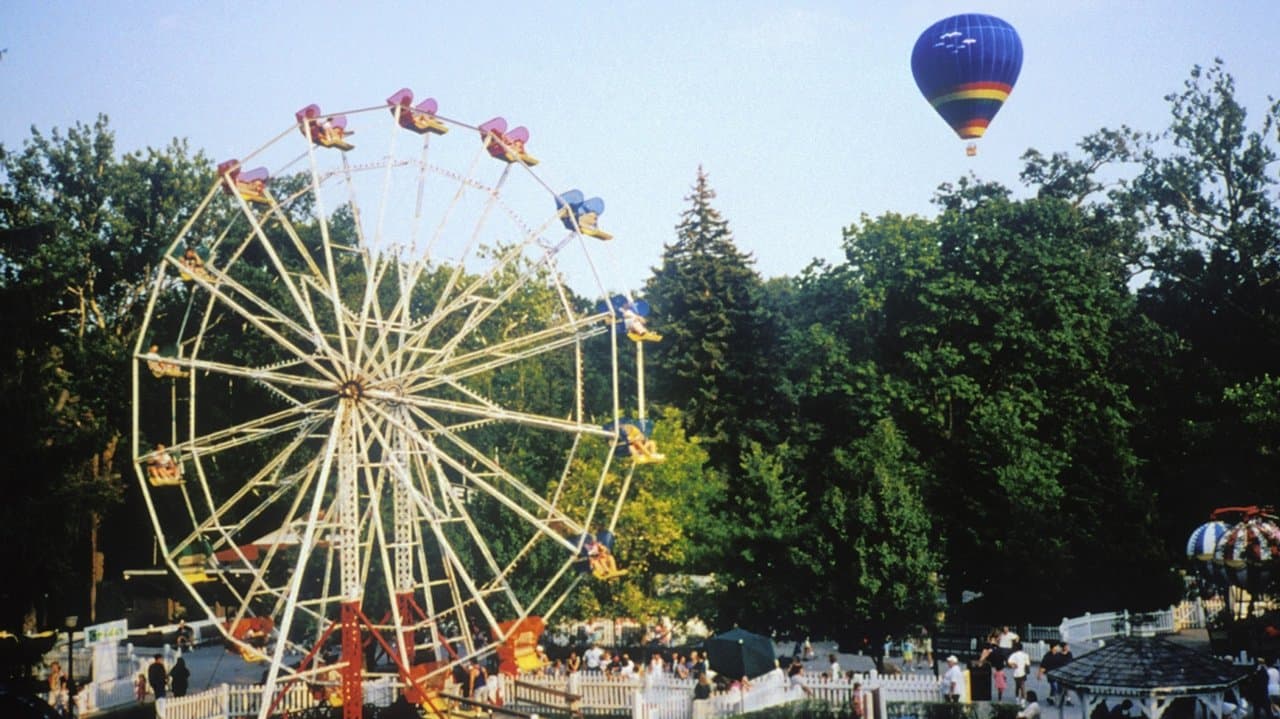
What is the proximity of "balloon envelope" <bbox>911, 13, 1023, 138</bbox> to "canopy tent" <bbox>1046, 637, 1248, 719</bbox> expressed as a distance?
23.4 meters

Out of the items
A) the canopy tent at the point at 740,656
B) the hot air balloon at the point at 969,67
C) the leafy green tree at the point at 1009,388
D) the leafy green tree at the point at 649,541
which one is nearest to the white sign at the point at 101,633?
the leafy green tree at the point at 649,541

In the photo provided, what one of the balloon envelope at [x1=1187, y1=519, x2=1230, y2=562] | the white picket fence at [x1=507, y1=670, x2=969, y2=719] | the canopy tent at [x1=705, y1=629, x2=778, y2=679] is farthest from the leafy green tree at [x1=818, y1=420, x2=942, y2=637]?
the balloon envelope at [x1=1187, y1=519, x2=1230, y2=562]

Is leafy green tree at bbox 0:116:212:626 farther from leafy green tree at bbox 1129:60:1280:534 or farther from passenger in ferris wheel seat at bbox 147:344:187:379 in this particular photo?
leafy green tree at bbox 1129:60:1280:534

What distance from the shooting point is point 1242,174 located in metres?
52.5

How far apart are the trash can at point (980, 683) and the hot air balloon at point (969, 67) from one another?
18.5 m

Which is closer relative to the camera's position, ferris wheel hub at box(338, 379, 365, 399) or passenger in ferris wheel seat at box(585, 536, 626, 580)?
ferris wheel hub at box(338, 379, 365, 399)

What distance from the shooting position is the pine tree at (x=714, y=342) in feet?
181

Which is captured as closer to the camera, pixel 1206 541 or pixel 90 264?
pixel 1206 541

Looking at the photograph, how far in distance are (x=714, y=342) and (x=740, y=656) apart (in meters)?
28.0

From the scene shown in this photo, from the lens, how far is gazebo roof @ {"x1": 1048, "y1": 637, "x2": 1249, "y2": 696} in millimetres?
19406

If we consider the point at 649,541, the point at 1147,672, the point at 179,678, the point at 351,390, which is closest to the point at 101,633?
the point at 179,678

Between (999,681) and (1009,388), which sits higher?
(1009,388)

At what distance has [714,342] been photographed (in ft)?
189

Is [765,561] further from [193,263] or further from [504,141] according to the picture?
[193,263]
